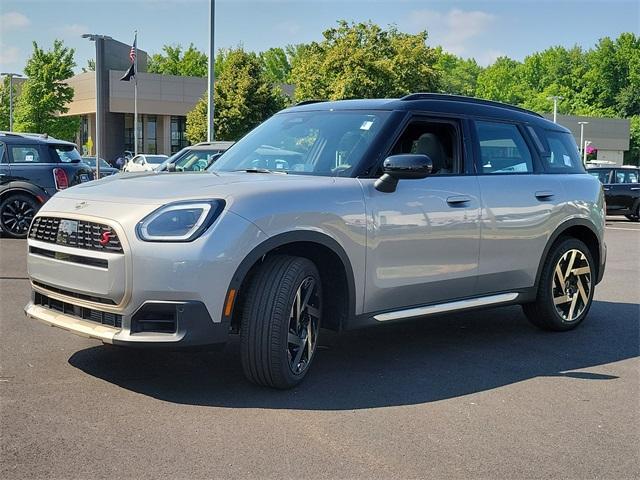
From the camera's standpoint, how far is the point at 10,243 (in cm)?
1267

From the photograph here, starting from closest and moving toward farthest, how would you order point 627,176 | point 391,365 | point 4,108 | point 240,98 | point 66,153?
point 391,365 → point 66,153 → point 627,176 → point 240,98 → point 4,108

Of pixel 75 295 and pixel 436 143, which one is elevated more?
pixel 436 143

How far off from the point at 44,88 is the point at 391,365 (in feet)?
166

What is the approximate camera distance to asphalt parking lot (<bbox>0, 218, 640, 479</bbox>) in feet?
11.6

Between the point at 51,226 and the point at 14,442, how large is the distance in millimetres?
1428

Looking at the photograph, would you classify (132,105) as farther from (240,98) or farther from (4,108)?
(240,98)

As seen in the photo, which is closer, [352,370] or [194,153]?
[352,370]

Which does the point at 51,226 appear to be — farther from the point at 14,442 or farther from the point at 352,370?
the point at 352,370

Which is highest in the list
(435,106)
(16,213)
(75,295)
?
(435,106)

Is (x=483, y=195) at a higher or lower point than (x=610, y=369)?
higher

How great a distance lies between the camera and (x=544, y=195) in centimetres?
627

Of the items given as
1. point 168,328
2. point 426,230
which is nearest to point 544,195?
point 426,230

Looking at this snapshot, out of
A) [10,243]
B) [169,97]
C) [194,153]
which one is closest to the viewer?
[10,243]

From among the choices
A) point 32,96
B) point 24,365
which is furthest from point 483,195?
point 32,96
